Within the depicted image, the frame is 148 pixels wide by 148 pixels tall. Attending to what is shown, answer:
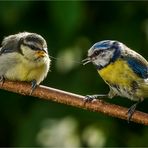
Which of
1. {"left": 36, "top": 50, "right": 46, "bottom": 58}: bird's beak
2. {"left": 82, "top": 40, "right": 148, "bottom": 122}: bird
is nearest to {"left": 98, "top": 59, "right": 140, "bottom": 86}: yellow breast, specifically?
{"left": 82, "top": 40, "right": 148, "bottom": 122}: bird

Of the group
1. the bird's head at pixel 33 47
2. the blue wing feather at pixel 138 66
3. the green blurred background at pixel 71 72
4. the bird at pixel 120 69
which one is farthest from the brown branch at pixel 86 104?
the green blurred background at pixel 71 72

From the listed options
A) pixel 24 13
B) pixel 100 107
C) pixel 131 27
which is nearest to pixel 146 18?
pixel 131 27

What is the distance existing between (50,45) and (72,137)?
57 cm

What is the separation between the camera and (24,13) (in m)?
3.78

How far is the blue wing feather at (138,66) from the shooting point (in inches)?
119

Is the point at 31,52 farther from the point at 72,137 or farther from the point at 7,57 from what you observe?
the point at 72,137

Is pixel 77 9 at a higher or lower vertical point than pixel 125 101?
higher

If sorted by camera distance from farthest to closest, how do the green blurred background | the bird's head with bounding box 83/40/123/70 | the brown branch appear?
the green blurred background
the bird's head with bounding box 83/40/123/70
the brown branch

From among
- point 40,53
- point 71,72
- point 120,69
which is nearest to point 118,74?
point 120,69

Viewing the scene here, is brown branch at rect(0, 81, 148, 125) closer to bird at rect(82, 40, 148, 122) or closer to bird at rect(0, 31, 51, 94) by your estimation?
bird at rect(82, 40, 148, 122)

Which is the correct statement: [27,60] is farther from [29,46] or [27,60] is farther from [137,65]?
[137,65]

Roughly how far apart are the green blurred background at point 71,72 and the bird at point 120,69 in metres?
0.43

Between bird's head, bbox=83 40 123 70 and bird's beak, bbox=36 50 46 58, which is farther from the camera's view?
bird's beak, bbox=36 50 46 58

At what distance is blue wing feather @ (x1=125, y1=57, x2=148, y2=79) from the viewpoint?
302 cm
